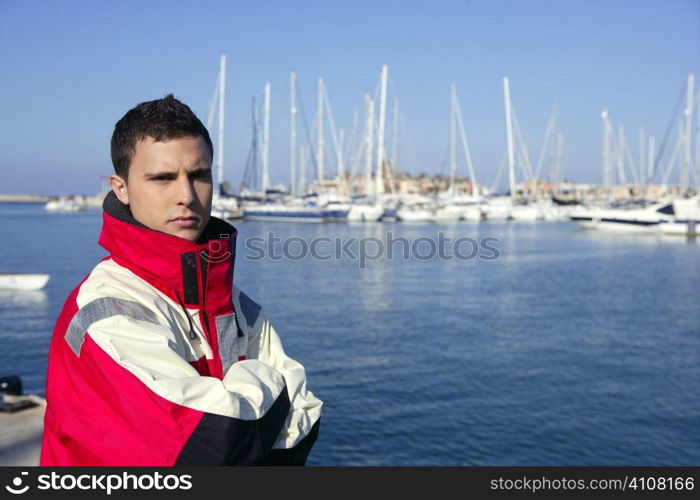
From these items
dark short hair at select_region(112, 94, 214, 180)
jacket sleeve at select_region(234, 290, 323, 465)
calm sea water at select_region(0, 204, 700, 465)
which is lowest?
calm sea water at select_region(0, 204, 700, 465)

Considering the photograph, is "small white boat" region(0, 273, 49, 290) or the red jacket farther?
"small white boat" region(0, 273, 49, 290)

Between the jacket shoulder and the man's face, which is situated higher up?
the man's face

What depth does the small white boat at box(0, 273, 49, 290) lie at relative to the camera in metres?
24.9

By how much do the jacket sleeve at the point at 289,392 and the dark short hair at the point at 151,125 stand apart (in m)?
0.50

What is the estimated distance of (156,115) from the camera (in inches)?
57.9

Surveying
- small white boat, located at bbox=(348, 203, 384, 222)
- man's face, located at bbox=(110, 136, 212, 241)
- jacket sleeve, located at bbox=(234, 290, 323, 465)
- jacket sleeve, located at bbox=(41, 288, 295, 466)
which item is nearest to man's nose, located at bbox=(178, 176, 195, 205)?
man's face, located at bbox=(110, 136, 212, 241)

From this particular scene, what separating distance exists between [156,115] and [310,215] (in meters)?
65.7

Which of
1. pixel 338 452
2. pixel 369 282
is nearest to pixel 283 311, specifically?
pixel 369 282

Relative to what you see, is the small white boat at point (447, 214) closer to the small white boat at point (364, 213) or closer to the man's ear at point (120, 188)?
the small white boat at point (364, 213)

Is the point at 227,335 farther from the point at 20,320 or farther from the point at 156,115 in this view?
the point at 20,320

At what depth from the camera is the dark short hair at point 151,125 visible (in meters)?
1.47

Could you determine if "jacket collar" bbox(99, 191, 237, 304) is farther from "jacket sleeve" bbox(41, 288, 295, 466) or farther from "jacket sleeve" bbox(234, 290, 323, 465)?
"jacket sleeve" bbox(234, 290, 323, 465)

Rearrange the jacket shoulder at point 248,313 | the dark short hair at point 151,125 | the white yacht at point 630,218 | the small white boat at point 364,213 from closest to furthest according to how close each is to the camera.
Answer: the dark short hair at point 151,125 → the jacket shoulder at point 248,313 → the white yacht at point 630,218 → the small white boat at point 364,213

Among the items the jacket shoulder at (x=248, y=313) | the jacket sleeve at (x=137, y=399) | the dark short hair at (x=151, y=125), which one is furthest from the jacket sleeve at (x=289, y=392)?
the dark short hair at (x=151, y=125)
